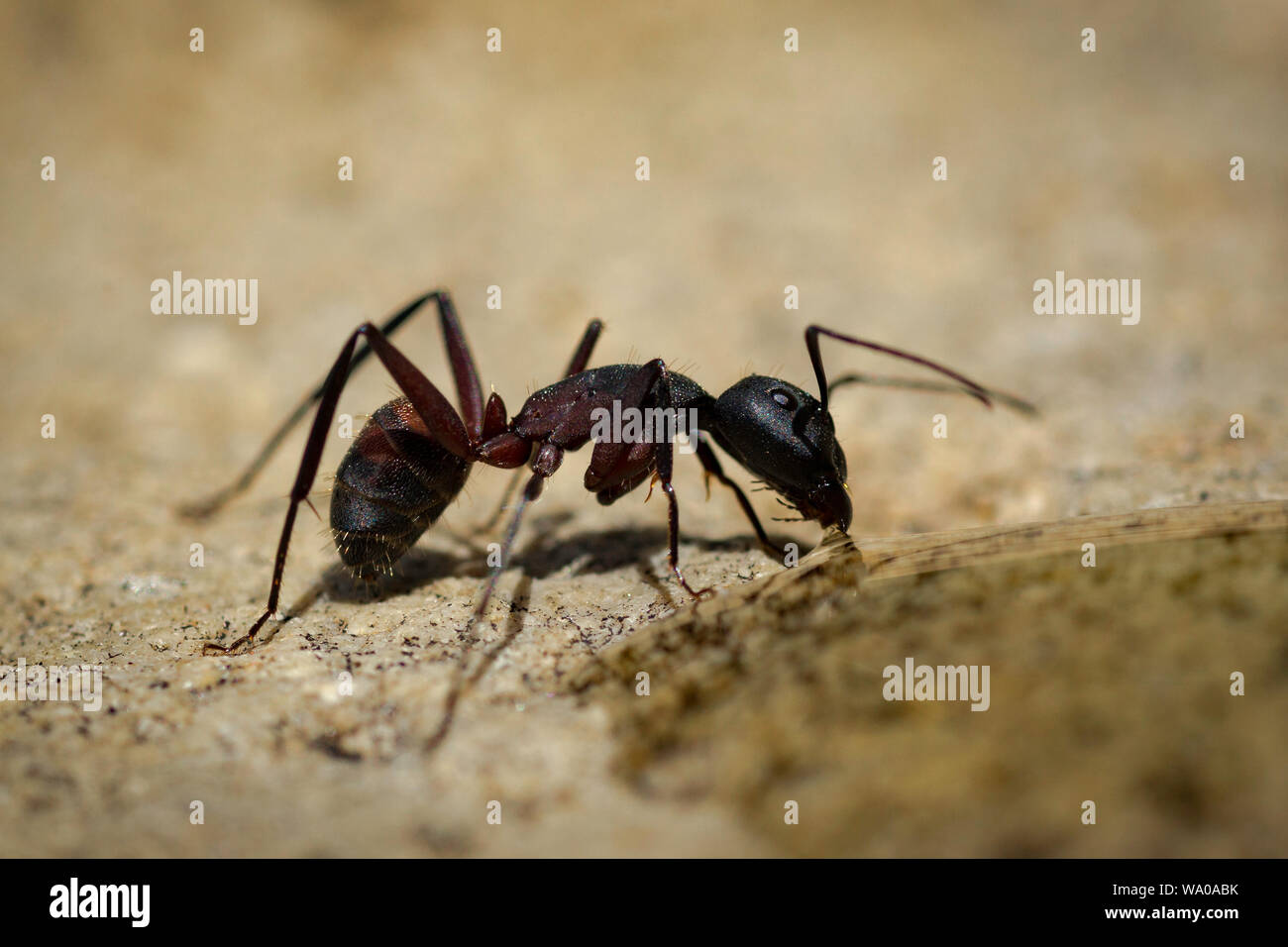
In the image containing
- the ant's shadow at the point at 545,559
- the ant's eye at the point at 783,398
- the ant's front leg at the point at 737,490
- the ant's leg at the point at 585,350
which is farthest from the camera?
the ant's leg at the point at 585,350

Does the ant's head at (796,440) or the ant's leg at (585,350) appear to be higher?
the ant's leg at (585,350)

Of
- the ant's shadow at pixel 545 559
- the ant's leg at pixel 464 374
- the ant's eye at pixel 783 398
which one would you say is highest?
the ant's leg at pixel 464 374

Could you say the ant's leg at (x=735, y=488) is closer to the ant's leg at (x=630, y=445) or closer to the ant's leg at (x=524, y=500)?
the ant's leg at (x=630, y=445)

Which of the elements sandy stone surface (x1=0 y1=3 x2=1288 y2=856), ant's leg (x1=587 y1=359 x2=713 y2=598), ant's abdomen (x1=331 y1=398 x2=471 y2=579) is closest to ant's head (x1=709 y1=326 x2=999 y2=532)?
ant's leg (x1=587 y1=359 x2=713 y2=598)

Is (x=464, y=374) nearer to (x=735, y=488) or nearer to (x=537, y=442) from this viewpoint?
(x=537, y=442)

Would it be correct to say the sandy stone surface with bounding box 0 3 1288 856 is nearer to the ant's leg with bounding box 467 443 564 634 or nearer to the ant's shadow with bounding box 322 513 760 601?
the ant's shadow with bounding box 322 513 760 601

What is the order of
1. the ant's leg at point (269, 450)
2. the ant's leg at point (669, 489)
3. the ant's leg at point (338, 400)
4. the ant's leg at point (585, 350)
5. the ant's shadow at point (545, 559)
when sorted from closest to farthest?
the ant's leg at point (669, 489) < the ant's leg at point (338, 400) < the ant's shadow at point (545, 559) < the ant's leg at point (269, 450) < the ant's leg at point (585, 350)

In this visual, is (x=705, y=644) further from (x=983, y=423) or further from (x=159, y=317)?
(x=159, y=317)

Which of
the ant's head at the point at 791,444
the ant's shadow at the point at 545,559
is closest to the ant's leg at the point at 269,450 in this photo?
the ant's shadow at the point at 545,559

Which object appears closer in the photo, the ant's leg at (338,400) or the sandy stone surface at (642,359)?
the sandy stone surface at (642,359)
